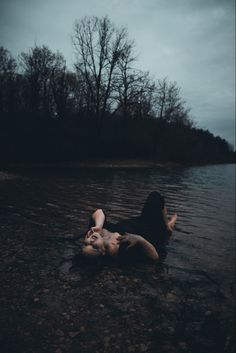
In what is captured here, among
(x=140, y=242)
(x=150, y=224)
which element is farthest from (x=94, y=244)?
(x=150, y=224)

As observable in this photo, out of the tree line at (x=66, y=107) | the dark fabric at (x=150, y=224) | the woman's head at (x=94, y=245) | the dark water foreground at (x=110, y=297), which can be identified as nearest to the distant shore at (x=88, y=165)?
the tree line at (x=66, y=107)

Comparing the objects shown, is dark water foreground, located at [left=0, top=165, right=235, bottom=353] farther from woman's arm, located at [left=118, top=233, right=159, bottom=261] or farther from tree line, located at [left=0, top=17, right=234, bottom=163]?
tree line, located at [left=0, top=17, right=234, bottom=163]

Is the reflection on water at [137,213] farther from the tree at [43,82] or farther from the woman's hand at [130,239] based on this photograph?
the tree at [43,82]

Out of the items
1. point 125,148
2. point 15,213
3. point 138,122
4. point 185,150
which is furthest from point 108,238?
point 185,150

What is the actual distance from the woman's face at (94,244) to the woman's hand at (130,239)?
39 cm

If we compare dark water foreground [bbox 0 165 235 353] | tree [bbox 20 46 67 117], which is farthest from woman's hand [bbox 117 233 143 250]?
tree [bbox 20 46 67 117]

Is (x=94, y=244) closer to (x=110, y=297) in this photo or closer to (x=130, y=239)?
(x=130, y=239)

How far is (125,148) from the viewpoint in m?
44.5

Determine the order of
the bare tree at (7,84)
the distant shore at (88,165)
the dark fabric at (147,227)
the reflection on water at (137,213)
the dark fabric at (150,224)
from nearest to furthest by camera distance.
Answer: the dark fabric at (147,227) < the dark fabric at (150,224) < the reflection on water at (137,213) < the distant shore at (88,165) < the bare tree at (7,84)

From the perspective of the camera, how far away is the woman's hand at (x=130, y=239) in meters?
5.41

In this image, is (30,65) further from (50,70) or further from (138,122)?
(138,122)

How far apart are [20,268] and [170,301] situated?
2.83 meters

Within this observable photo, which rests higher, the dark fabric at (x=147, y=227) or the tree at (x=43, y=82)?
the tree at (x=43, y=82)

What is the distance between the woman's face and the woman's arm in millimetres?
414
